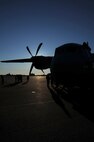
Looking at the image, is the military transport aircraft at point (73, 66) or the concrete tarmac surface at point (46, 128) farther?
the military transport aircraft at point (73, 66)

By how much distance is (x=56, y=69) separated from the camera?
18125 mm

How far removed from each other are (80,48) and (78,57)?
1.41 m

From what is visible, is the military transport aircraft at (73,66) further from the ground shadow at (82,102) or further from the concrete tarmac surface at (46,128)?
the concrete tarmac surface at (46,128)

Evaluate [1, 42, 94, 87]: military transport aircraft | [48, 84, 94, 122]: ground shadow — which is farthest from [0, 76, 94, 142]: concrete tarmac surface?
[1, 42, 94, 87]: military transport aircraft

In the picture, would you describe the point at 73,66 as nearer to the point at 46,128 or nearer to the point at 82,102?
the point at 82,102

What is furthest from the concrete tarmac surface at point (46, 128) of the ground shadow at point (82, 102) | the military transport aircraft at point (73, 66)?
the military transport aircraft at point (73, 66)

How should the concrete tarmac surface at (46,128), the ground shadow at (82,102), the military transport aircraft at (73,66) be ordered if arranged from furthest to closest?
the military transport aircraft at (73,66) < the ground shadow at (82,102) < the concrete tarmac surface at (46,128)

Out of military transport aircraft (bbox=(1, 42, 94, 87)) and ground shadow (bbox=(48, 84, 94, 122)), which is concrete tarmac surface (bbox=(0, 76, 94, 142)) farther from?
military transport aircraft (bbox=(1, 42, 94, 87))

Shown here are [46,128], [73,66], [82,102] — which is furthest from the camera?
[73,66]

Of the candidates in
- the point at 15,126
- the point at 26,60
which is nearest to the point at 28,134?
the point at 15,126

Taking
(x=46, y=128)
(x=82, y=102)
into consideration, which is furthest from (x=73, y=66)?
(x=46, y=128)

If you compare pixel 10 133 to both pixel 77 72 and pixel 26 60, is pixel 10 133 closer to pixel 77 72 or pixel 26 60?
pixel 77 72

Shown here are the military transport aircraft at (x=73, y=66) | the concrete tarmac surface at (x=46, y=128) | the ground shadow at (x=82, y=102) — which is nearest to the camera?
the concrete tarmac surface at (x=46, y=128)

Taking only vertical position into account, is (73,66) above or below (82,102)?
above
